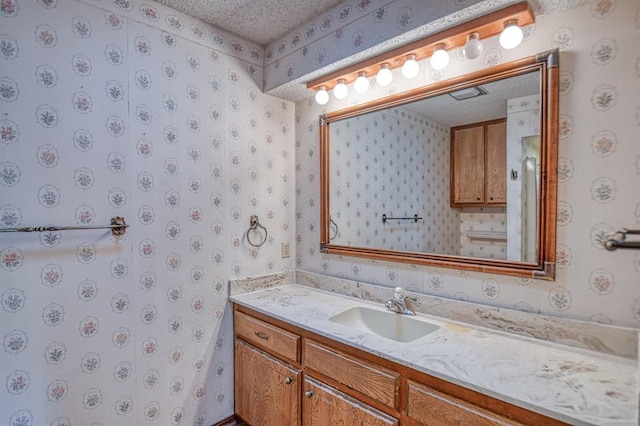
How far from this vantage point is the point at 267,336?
180 cm

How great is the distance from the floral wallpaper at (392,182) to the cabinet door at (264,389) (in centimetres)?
82

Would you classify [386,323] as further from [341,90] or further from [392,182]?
[341,90]

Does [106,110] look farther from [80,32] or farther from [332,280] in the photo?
[332,280]

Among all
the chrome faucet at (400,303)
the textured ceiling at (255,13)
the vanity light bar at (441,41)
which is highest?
the textured ceiling at (255,13)

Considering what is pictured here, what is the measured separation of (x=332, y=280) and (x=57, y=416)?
147 centimetres

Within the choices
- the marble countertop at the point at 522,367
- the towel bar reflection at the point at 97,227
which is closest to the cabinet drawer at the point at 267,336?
the marble countertop at the point at 522,367

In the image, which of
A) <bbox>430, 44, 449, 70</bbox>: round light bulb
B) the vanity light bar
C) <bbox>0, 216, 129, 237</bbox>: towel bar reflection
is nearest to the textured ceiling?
the vanity light bar

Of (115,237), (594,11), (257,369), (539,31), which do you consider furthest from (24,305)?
(594,11)

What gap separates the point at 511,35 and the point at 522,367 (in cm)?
122

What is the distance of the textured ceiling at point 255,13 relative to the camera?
173 centimetres

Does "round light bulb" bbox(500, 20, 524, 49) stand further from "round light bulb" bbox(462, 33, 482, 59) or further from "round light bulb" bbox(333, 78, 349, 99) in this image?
"round light bulb" bbox(333, 78, 349, 99)

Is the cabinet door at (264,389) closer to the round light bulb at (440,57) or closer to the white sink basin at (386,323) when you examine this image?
the white sink basin at (386,323)

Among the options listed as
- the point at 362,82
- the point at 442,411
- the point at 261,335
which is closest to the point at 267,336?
the point at 261,335

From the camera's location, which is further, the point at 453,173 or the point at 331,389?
the point at 453,173
